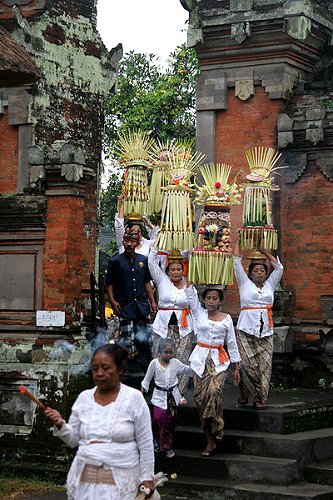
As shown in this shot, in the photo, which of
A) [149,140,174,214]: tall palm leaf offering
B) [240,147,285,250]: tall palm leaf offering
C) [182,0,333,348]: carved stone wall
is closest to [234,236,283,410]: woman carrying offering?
[240,147,285,250]: tall palm leaf offering

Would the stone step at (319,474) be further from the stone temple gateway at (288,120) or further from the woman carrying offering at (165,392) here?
the stone temple gateway at (288,120)

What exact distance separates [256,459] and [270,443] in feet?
0.82

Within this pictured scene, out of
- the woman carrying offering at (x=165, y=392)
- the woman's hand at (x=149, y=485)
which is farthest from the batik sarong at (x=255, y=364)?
the woman's hand at (x=149, y=485)

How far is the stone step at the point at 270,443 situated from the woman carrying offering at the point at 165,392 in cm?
47

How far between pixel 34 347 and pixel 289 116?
5333 millimetres

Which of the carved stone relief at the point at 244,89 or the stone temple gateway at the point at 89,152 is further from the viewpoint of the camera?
the carved stone relief at the point at 244,89

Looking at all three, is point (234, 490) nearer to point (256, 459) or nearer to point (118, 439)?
point (256, 459)

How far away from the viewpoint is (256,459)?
938cm

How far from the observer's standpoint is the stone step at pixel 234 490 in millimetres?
8773

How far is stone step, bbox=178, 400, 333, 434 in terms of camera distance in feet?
32.2

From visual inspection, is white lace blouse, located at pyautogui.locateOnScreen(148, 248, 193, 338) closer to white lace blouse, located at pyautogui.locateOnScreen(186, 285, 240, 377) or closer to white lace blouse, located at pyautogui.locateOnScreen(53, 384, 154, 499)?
white lace blouse, located at pyautogui.locateOnScreen(186, 285, 240, 377)

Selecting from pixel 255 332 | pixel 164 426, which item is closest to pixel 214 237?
pixel 255 332

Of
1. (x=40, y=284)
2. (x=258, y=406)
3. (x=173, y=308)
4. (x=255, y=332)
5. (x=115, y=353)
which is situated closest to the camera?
(x=115, y=353)

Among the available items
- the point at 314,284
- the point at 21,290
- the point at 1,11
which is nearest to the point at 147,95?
the point at 1,11
